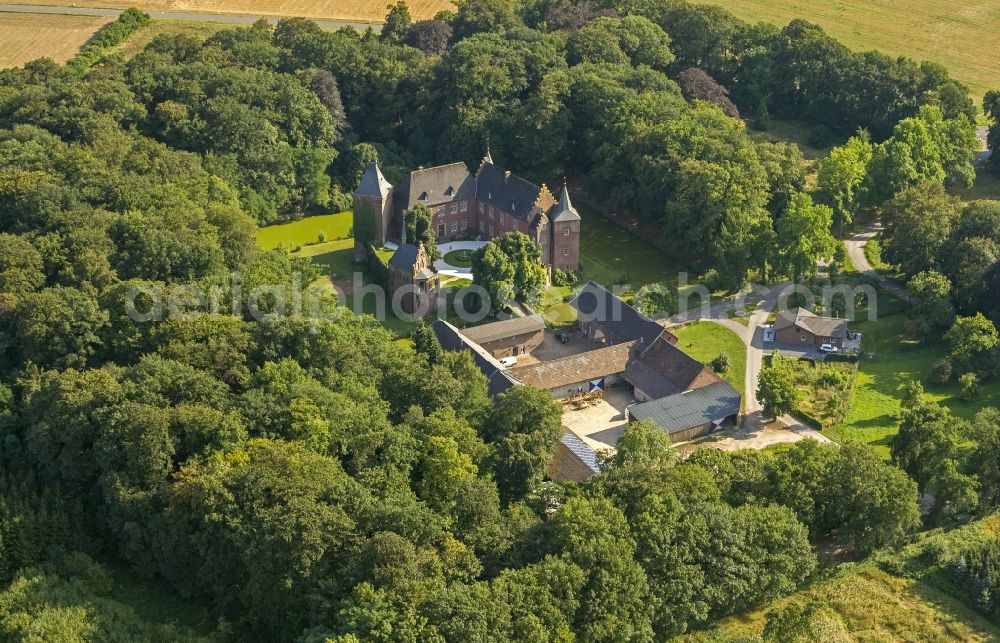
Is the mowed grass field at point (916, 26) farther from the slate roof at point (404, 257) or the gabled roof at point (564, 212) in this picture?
the slate roof at point (404, 257)

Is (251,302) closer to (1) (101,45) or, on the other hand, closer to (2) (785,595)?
(2) (785,595)

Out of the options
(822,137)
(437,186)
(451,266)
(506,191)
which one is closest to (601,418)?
(451,266)

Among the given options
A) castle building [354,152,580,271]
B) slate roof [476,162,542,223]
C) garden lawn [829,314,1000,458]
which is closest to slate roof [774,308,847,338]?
garden lawn [829,314,1000,458]

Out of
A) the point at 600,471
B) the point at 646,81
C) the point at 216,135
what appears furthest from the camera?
the point at 646,81

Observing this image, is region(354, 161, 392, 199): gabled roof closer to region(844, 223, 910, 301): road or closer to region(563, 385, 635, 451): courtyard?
region(563, 385, 635, 451): courtyard

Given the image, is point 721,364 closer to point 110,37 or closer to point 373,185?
point 373,185

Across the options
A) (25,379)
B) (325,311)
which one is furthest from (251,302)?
(25,379)
